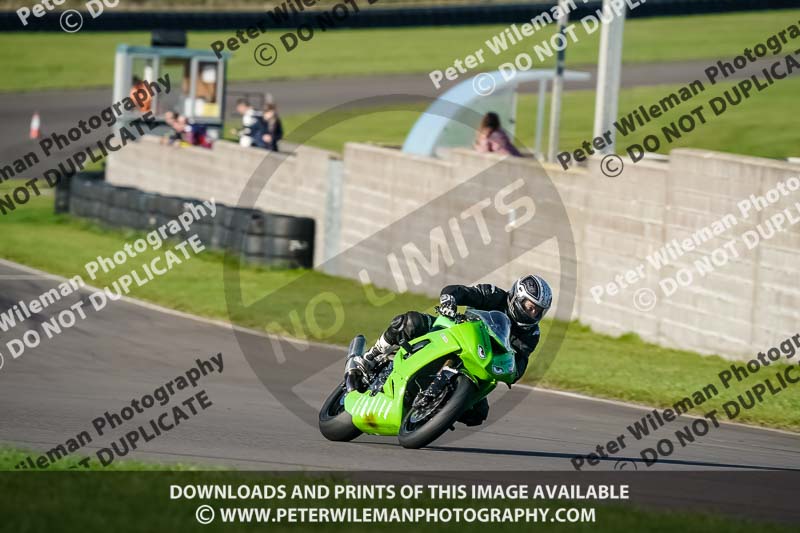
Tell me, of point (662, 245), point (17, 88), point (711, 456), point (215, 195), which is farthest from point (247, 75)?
point (711, 456)

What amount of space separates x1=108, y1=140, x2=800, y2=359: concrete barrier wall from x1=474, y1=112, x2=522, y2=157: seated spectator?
29 cm

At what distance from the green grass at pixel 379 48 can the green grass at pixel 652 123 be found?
136 inches

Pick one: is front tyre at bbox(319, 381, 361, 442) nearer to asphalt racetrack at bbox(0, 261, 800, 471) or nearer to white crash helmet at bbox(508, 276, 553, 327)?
asphalt racetrack at bbox(0, 261, 800, 471)

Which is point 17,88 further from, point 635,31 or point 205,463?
point 205,463

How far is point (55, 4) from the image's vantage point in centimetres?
4494

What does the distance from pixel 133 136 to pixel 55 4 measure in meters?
20.9

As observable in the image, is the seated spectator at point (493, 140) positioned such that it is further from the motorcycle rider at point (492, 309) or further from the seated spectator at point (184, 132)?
the motorcycle rider at point (492, 309)

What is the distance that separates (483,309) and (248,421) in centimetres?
217

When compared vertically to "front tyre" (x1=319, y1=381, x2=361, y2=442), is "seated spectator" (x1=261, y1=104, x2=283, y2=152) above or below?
above

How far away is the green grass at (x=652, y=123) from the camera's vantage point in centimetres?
2673
